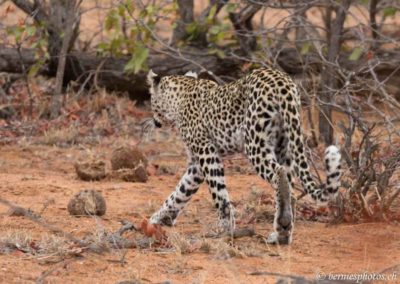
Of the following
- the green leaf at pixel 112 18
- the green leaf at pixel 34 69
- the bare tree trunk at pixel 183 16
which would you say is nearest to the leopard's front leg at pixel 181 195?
the green leaf at pixel 112 18

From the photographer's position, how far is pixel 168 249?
644 centimetres

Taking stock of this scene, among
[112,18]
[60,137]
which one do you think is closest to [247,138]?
[112,18]

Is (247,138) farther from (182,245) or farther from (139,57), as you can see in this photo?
(139,57)

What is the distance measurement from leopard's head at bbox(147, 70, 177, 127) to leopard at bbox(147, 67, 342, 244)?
0.01 m

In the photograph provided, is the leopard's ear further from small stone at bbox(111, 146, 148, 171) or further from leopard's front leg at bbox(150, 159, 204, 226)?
small stone at bbox(111, 146, 148, 171)

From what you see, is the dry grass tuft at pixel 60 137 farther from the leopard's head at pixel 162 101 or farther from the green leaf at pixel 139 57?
the leopard's head at pixel 162 101

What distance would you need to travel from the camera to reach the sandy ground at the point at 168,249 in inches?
228

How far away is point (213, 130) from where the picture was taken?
24.1 feet

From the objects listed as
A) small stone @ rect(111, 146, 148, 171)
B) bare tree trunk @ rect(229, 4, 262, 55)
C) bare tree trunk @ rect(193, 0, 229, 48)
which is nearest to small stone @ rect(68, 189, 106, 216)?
small stone @ rect(111, 146, 148, 171)

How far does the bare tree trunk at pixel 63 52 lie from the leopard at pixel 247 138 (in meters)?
3.40

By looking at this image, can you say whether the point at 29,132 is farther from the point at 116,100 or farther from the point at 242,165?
the point at 242,165

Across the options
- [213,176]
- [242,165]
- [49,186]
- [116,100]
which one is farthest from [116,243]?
[116,100]

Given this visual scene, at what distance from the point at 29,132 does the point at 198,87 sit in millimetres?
4006

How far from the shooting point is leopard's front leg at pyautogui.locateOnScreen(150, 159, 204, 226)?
7512 mm
